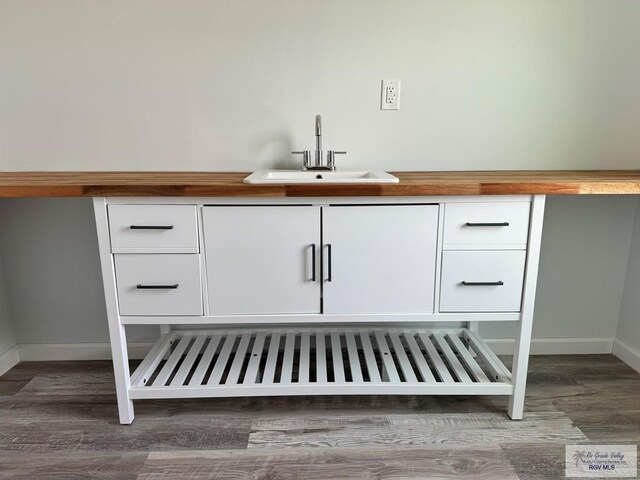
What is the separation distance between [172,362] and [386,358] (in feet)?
2.79

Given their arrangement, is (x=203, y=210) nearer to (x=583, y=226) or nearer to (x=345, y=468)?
(x=345, y=468)

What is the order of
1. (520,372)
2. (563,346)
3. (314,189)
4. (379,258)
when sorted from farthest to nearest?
1. (563,346)
2. (520,372)
3. (379,258)
4. (314,189)

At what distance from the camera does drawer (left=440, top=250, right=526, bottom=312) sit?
4.81 feet

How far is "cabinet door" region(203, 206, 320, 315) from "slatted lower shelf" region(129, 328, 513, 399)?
0.30 meters

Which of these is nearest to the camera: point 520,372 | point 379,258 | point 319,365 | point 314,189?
point 314,189

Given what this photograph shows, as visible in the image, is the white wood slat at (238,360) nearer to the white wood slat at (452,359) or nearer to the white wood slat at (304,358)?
the white wood slat at (304,358)

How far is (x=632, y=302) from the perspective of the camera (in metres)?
2.00

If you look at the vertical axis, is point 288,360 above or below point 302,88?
below

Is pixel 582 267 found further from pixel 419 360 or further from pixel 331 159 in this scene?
pixel 331 159

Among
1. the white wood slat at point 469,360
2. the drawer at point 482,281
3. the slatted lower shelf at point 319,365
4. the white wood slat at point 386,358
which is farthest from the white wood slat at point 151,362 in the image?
the white wood slat at point 469,360

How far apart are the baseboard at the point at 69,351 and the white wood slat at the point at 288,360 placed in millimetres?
653

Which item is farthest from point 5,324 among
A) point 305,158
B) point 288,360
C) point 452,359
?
point 452,359

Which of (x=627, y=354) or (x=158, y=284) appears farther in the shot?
(x=627, y=354)
